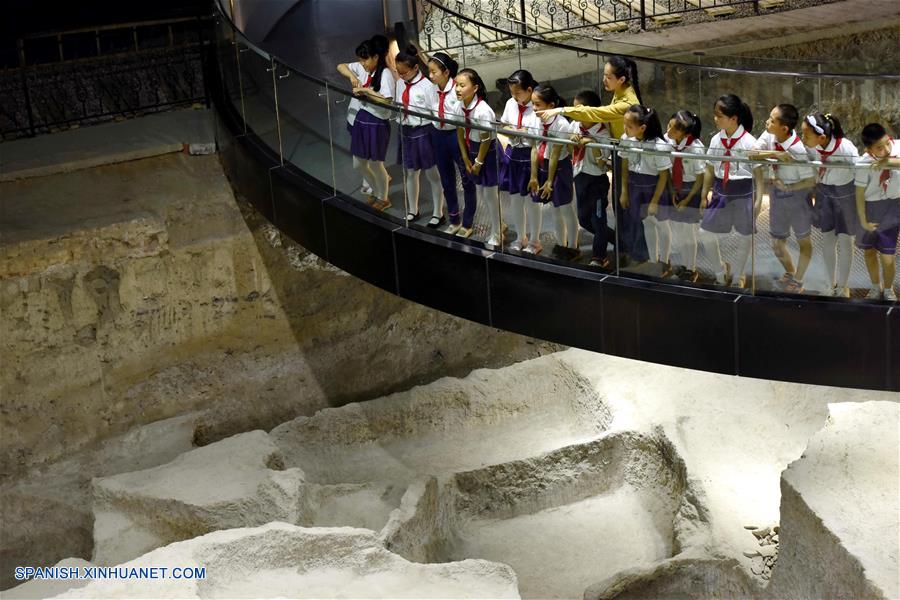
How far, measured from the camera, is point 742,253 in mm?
7855

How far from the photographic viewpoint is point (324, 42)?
12242 mm

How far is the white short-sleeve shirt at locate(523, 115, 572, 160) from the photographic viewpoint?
8328mm

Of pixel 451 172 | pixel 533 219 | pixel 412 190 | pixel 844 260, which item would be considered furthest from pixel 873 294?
pixel 412 190

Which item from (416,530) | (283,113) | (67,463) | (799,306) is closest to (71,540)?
(67,463)

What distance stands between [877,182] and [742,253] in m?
0.78

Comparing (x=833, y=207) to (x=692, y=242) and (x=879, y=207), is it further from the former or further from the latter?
(x=692, y=242)

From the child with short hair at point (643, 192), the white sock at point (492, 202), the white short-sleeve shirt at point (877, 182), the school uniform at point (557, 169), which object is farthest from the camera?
the white sock at point (492, 202)

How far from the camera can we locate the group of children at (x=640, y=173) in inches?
302

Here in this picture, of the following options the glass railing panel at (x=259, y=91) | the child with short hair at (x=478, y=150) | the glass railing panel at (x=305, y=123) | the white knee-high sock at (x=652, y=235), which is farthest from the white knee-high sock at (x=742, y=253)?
the glass railing panel at (x=259, y=91)

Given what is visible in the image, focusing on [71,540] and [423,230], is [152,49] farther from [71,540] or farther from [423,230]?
[423,230]

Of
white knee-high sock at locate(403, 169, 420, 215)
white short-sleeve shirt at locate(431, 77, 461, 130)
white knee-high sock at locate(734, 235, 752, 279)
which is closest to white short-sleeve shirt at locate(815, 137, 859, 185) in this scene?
white knee-high sock at locate(734, 235, 752, 279)

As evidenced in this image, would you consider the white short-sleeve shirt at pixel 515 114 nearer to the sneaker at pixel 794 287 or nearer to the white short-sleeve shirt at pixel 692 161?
the white short-sleeve shirt at pixel 692 161

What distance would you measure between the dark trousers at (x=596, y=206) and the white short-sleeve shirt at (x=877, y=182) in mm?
1385

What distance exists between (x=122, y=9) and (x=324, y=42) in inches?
151
